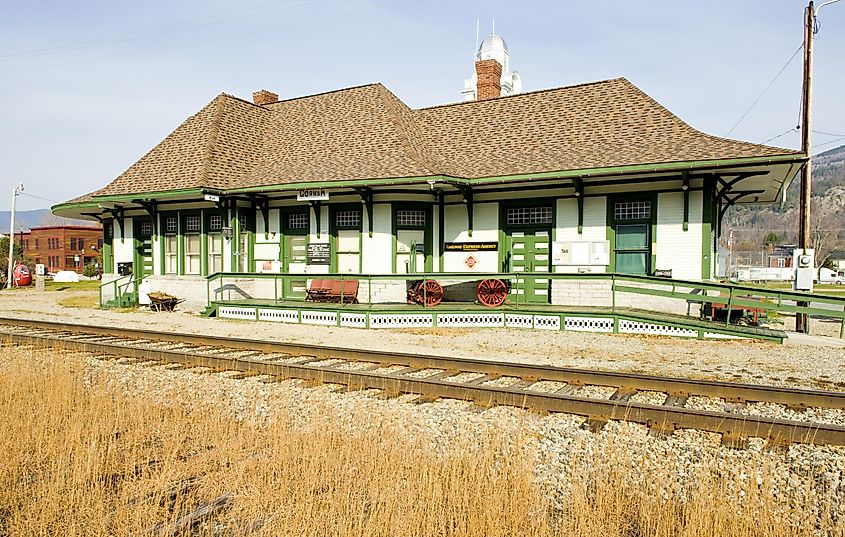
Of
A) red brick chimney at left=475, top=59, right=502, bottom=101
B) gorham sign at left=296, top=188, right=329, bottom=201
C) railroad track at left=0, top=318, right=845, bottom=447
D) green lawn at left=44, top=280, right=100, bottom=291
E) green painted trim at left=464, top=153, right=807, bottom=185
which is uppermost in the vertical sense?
red brick chimney at left=475, top=59, right=502, bottom=101

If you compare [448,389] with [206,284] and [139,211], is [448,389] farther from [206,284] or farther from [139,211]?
[139,211]

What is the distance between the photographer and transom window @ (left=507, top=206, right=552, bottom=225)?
57.9ft

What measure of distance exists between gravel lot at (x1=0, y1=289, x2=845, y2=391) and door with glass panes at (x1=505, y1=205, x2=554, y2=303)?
3.16 meters

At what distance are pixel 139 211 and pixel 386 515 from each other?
21891 mm

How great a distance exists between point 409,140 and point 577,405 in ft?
47.8

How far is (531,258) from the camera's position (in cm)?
1778

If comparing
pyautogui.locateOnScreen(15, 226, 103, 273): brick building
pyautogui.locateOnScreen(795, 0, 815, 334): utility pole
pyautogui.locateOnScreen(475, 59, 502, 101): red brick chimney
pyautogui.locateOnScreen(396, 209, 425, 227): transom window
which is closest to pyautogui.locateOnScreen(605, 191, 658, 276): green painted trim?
pyautogui.locateOnScreen(795, 0, 815, 334): utility pole

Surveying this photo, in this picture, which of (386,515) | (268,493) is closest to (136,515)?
(268,493)

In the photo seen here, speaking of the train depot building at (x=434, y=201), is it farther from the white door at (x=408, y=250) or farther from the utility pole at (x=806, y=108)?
the utility pole at (x=806, y=108)

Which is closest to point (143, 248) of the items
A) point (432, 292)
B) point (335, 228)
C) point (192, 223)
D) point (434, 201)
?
point (192, 223)

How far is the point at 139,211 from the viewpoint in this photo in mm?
22438

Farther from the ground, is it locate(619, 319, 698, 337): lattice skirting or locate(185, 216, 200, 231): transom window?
locate(185, 216, 200, 231): transom window

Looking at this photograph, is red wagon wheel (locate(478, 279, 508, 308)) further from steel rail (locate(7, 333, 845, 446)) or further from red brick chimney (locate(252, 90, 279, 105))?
red brick chimney (locate(252, 90, 279, 105))

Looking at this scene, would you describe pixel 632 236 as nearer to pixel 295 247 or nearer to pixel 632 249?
pixel 632 249
